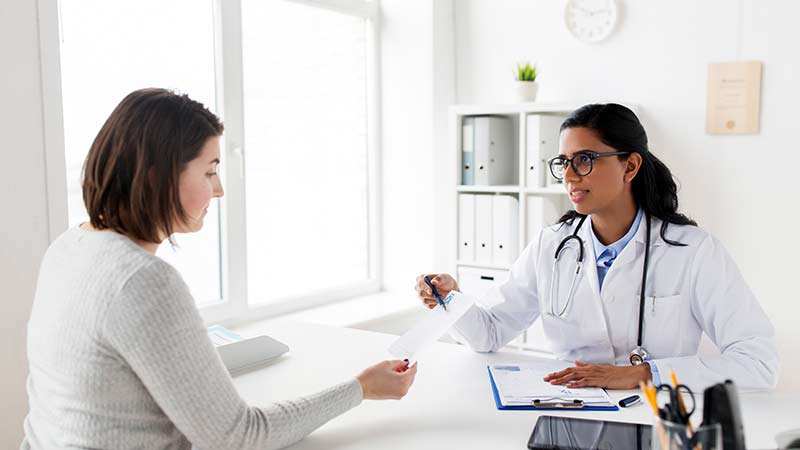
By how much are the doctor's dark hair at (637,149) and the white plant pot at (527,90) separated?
125cm

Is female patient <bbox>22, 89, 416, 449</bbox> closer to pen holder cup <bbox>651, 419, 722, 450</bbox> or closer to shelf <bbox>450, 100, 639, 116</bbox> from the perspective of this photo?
pen holder cup <bbox>651, 419, 722, 450</bbox>

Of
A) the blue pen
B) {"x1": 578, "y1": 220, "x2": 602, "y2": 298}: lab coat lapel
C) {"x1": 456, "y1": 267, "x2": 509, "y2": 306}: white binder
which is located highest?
{"x1": 578, "y1": 220, "x2": 602, "y2": 298}: lab coat lapel

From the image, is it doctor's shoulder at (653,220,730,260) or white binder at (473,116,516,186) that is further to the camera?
white binder at (473,116,516,186)

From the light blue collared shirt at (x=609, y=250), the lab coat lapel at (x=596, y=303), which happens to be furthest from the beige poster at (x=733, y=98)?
the lab coat lapel at (x=596, y=303)

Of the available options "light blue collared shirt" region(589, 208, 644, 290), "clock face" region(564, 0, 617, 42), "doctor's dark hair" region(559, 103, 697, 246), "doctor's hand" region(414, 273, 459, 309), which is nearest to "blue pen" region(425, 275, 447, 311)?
"doctor's hand" region(414, 273, 459, 309)

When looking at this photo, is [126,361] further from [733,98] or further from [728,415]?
[733,98]

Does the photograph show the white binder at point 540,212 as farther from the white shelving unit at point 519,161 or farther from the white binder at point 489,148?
the white binder at point 489,148

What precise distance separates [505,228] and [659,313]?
1372mm

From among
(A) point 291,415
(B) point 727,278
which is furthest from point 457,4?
(A) point 291,415

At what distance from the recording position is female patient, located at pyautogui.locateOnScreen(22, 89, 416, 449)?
1.13m

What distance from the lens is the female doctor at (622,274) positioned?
5.95ft

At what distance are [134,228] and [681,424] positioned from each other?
0.92 meters

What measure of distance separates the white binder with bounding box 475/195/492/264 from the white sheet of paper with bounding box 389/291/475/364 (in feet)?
4.63

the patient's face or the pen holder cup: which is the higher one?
the patient's face
